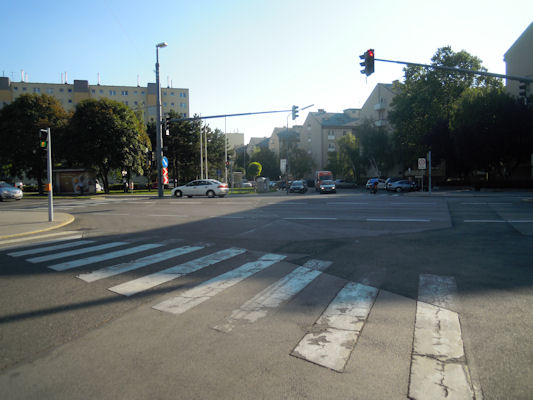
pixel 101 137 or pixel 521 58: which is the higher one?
pixel 521 58

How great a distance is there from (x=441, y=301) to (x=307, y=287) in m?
1.78

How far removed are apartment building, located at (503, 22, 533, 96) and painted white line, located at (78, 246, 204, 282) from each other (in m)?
43.7

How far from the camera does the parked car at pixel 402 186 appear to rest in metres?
45.0

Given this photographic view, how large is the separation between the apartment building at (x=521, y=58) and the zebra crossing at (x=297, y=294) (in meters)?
43.6

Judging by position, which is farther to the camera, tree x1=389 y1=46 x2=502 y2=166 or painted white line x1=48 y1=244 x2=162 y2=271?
tree x1=389 y1=46 x2=502 y2=166

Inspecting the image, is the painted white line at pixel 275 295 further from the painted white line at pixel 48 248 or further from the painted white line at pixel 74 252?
the painted white line at pixel 48 248

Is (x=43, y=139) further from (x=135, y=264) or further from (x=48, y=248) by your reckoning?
(x=135, y=264)

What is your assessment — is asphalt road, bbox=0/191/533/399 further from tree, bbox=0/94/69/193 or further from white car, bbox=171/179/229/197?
tree, bbox=0/94/69/193

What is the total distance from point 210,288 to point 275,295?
1.01 meters

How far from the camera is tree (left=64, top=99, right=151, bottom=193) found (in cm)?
4134

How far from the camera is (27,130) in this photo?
45844 millimetres

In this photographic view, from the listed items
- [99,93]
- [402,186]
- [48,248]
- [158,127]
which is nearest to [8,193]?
[158,127]

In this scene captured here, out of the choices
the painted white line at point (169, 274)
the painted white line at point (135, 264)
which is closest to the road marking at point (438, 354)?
the painted white line at point (169, 274)

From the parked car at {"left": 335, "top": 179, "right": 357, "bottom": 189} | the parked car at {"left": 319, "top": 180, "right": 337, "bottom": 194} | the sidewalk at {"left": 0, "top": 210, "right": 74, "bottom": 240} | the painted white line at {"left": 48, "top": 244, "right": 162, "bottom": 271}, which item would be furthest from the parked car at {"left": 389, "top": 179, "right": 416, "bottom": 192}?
the painted white line at {"left": 48, "top": 244, "right": 162, "bottom": 271}
